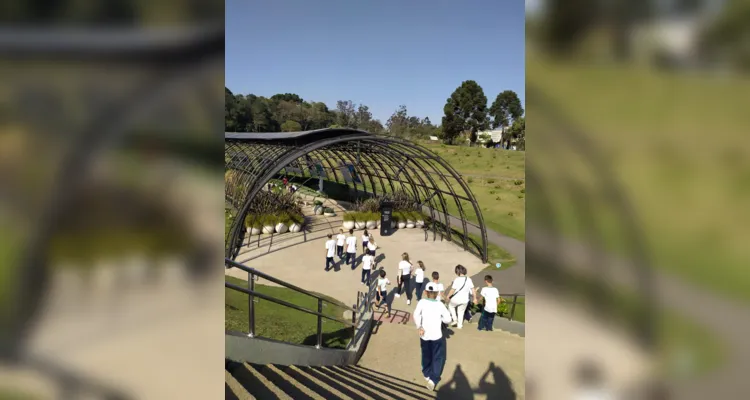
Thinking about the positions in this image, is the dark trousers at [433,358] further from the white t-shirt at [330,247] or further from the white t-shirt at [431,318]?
the white t-shirt at [330,247]

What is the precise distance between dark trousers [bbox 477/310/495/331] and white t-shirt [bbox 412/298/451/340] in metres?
2.31

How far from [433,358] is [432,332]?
1.35 ft

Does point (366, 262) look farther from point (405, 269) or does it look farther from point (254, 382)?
point (254, 382)

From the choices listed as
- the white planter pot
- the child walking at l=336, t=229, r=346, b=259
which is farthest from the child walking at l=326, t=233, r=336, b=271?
the white planter pot

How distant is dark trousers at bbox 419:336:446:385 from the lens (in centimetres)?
525

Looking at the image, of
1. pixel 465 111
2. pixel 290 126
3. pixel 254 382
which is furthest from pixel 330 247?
pixel 290 126
